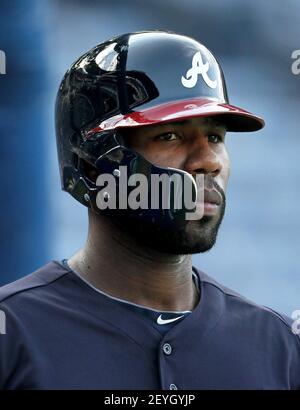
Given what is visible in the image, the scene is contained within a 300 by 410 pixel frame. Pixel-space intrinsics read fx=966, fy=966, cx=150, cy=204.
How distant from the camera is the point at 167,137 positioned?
1743mm

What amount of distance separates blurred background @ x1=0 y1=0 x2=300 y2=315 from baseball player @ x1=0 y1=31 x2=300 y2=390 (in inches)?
42.2

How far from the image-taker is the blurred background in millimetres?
2947

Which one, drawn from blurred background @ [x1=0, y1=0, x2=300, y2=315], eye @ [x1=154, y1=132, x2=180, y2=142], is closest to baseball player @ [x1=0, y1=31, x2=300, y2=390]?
eye @ [x1=154, y1=132, x2=180, y2=142]

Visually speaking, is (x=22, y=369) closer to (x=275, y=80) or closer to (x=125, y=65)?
(x=125, y=65)

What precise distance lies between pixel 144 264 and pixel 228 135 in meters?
1.39

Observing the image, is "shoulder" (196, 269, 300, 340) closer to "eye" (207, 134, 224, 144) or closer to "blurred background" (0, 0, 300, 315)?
"eye" (207, 134, 224, 144)

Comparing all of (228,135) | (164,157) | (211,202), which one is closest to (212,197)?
(211,202)

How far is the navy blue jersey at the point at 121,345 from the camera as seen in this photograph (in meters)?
1.62

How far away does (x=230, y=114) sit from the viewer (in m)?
1.80

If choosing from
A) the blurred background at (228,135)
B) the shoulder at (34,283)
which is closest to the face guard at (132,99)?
the shoulder at (34,283)

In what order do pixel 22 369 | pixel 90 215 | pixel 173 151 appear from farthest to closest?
pixel 90 215
pixel 173 151
pixel 22 369

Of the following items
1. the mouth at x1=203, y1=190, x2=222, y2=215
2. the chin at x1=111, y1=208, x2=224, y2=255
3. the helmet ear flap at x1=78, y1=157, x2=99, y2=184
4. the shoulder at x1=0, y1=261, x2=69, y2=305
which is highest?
the helmet ear flap at x1=78, y1=157, x2=99, y2=184
